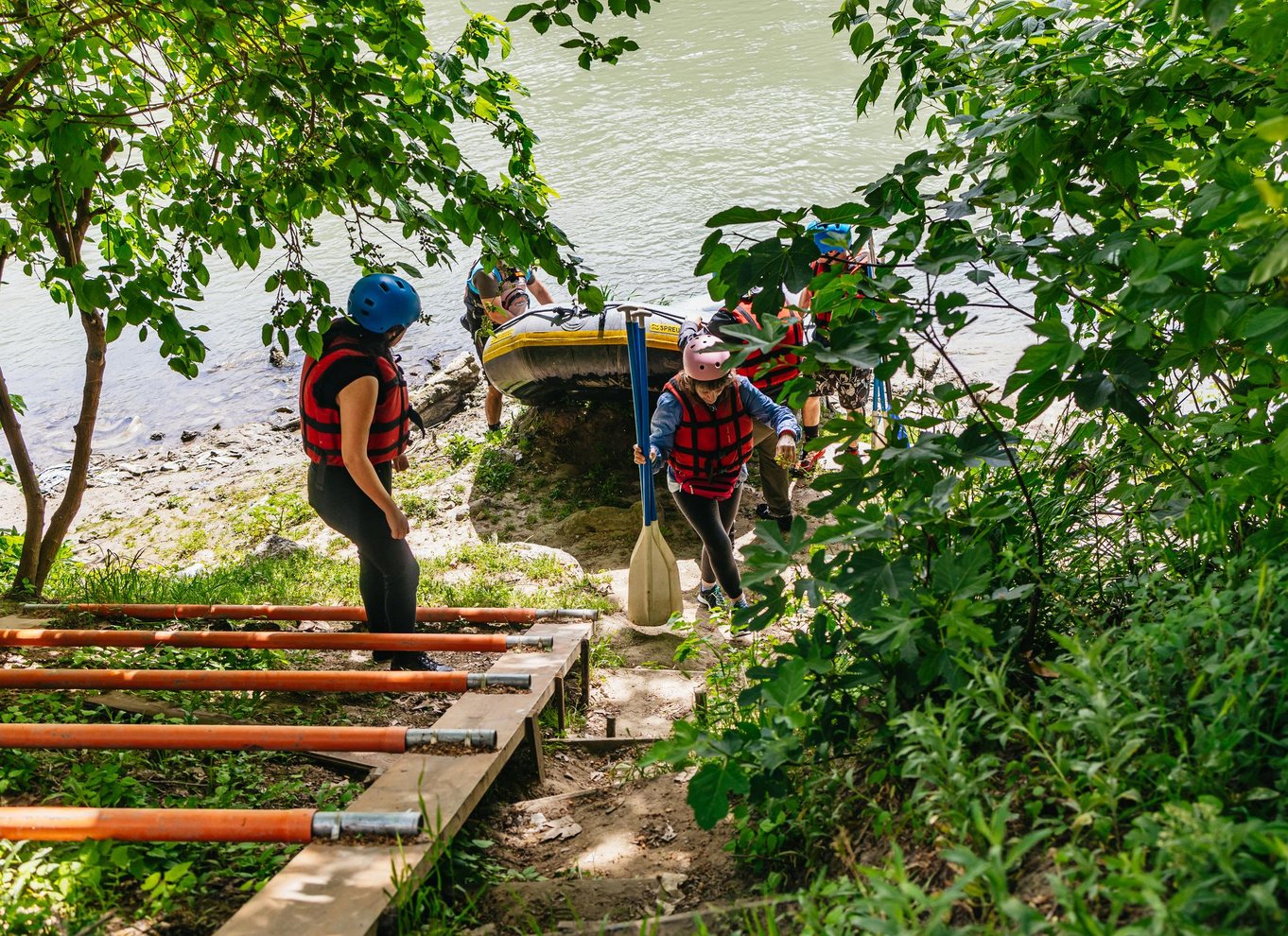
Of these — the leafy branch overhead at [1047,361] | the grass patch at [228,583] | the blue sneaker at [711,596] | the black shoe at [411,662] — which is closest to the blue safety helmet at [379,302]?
the black shoe at [411,662]

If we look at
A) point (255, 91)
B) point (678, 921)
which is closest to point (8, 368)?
point (255, 91)

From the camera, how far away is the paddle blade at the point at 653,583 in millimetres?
5992

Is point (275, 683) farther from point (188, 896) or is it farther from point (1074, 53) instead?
point (1074, 53)

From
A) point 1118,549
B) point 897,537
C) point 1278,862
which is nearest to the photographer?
point 1278,862

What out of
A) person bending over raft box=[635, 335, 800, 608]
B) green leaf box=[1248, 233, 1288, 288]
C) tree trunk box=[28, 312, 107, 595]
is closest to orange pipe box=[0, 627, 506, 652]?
tree trunk box=[28, 312, 107, 595]

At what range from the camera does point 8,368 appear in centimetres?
1502

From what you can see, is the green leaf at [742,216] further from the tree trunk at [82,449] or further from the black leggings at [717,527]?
the tree trunk at [82,449]

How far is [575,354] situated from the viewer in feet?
26.8

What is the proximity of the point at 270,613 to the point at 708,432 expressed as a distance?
2.53 metres

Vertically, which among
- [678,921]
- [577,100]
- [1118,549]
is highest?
[577,100]

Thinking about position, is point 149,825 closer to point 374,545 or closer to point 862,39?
point 374,545

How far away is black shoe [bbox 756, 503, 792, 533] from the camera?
6.92 metres

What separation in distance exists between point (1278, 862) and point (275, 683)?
3.23 metres

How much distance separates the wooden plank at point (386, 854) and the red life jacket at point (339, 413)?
1.30 metres
